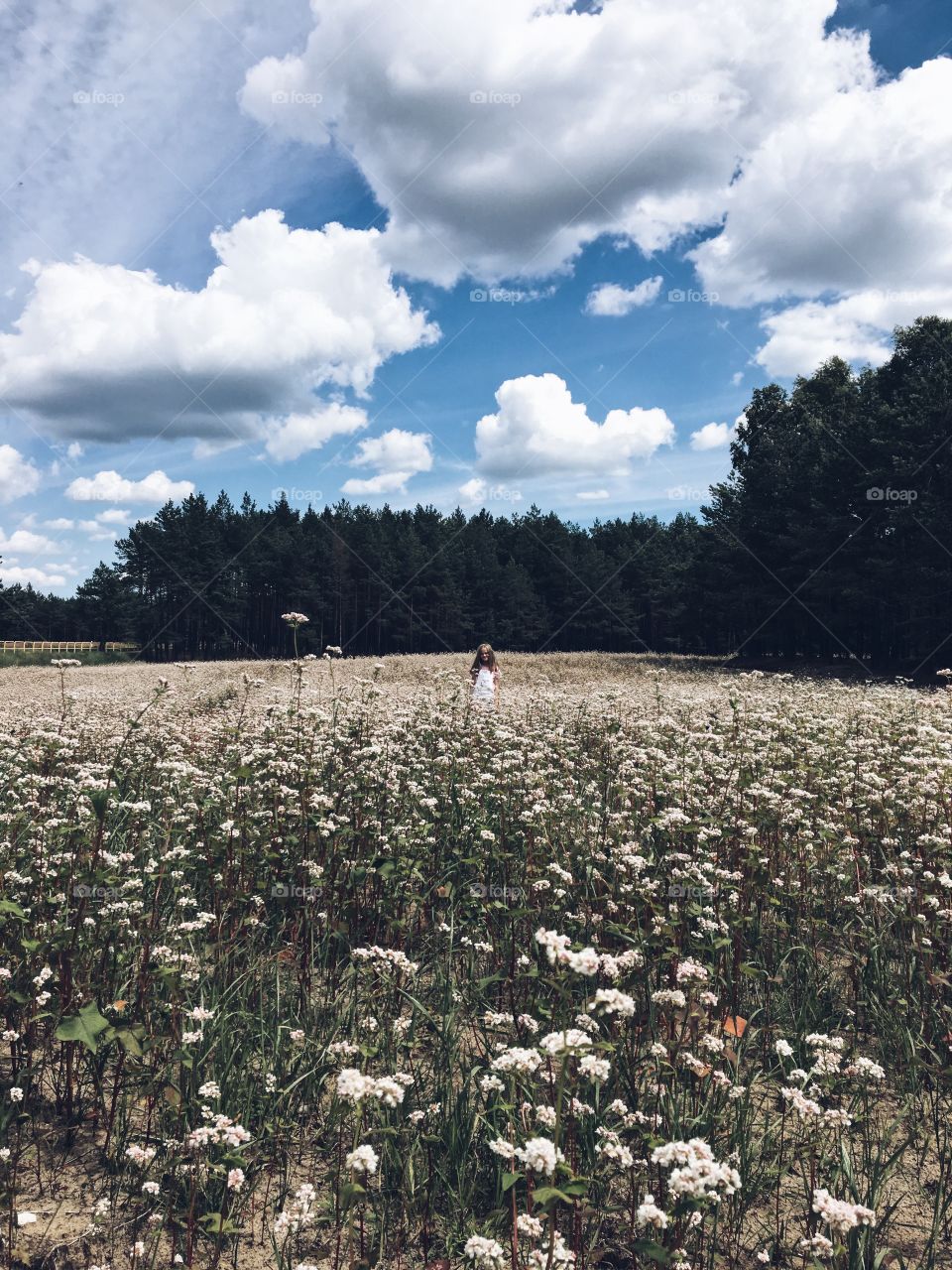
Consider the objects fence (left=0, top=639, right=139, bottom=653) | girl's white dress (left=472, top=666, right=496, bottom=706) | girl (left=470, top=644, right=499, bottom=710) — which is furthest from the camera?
fence (left=0, top=639, right=139, bottom=653)

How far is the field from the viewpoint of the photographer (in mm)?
3244

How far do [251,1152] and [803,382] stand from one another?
214 feet

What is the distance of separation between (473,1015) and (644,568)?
100677 millimetres

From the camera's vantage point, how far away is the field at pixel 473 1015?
128 inches

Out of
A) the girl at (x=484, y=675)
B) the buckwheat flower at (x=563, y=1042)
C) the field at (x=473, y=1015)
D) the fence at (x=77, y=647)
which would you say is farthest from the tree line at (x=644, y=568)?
the buckwheat flower at (x=563, y=1042)

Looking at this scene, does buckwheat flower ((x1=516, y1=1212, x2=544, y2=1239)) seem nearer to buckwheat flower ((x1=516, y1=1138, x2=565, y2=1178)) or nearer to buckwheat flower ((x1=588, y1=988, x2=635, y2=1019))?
buckwheat flower ((x1=516, y1=1138, x2=565, y2=1178))

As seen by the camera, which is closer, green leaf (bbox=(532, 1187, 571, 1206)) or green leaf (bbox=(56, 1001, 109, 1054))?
green leaf (bbox=(532, 1187, 571, 1206))

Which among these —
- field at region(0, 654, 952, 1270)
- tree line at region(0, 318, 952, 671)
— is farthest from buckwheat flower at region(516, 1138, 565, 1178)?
tree line at region(0, 318, 952, 671)

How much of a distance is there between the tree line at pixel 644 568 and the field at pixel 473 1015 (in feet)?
123

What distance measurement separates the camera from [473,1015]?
16.2 feet

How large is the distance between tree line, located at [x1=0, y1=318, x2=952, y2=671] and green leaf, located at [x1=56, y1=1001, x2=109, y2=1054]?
139 feet

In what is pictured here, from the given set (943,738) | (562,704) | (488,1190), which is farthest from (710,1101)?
(562,704)

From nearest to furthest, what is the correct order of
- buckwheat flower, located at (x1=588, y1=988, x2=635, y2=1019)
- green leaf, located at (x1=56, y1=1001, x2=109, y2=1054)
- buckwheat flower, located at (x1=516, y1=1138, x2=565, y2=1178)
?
1. buckwheat flower, located at (x1=516, y1=1138, x2=565, y2=1178)
2. buckwheat flower, located at (x1=588, y1=988, x2=635, y2=1019)
3. green leaf, located at (x1=56, y1=1001, x2=109, y2=1054)

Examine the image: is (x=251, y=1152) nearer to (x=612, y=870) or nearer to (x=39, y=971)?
(x=39, y=971)
